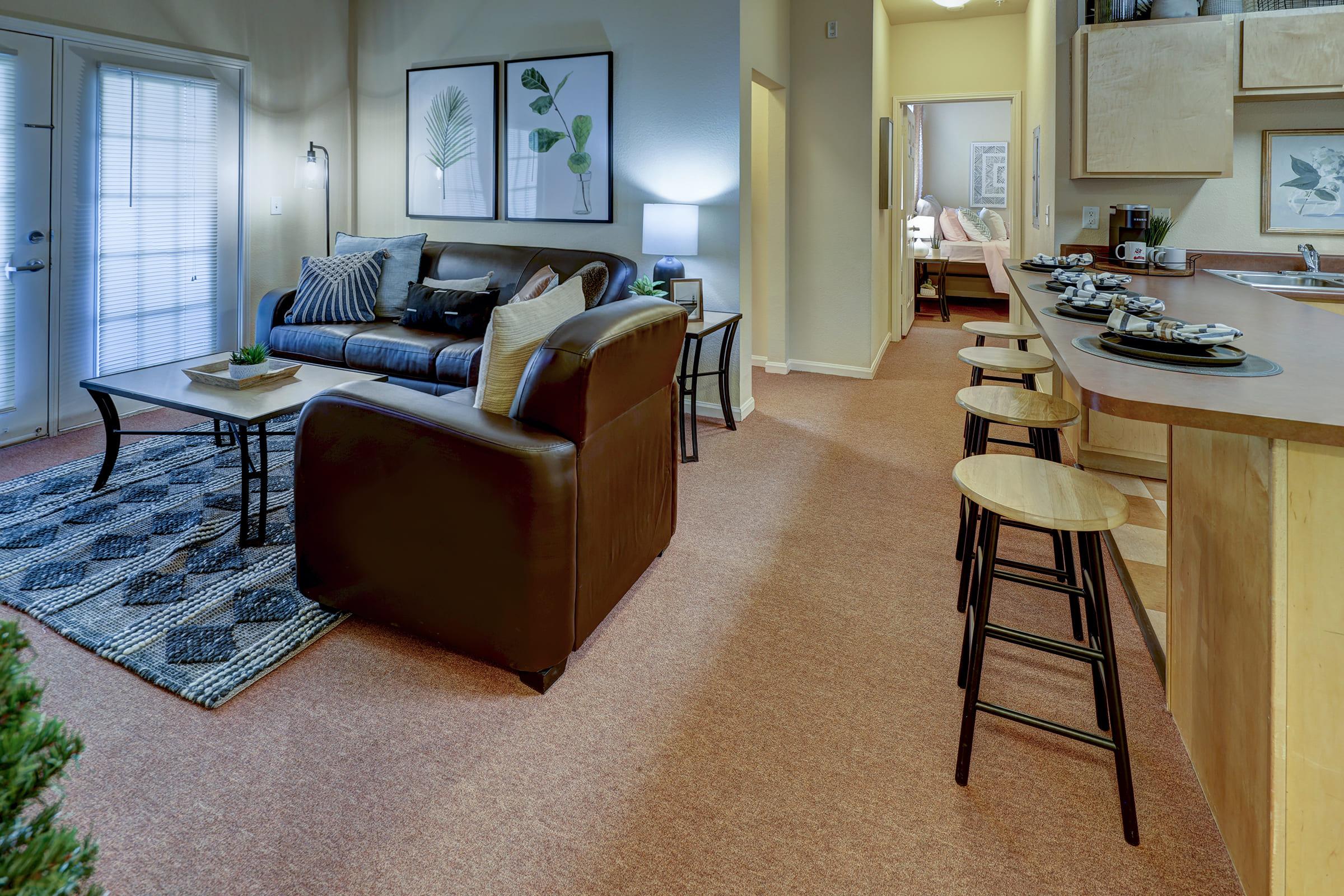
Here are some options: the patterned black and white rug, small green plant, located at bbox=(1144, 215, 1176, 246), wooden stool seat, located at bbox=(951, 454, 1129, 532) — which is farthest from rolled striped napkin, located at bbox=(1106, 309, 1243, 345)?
small green plant, located at bbox=(1144, 215, 1176, 246)

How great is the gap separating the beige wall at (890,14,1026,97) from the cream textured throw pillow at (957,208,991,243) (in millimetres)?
3352

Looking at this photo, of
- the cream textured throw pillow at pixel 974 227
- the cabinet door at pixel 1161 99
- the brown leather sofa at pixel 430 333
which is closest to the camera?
→ the cabinet door at pixel 1161 99

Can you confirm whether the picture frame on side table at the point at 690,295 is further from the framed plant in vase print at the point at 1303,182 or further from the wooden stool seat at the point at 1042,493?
the framed plant in vase print at the point at 1303,182

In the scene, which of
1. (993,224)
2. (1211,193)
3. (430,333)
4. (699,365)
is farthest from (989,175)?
(430,333)

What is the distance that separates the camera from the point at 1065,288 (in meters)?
2.81

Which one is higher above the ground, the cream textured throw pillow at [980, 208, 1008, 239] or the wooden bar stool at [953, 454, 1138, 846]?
the cream textured throw pillow at [980, 208, 1008, 239]

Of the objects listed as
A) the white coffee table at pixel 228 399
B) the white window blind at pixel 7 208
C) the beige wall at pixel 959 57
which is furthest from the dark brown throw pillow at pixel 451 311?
the beige wall at pixel 959 57

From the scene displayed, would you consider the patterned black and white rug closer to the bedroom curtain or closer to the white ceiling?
the white ceiling

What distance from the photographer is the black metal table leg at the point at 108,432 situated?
3193mm

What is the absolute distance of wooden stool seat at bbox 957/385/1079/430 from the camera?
2217 mm

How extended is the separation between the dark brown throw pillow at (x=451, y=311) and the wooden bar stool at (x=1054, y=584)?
307 centimetres

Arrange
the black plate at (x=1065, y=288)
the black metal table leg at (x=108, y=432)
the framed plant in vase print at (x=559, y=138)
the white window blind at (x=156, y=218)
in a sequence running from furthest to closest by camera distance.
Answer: the framed plant in vase print at (x=559, y=138) < the white window blind at (x=156, y=218) < the black metal table leg at (x=108, y=432) < the black plate at (x=1065, y=288)

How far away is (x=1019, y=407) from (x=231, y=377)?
2.85 metres

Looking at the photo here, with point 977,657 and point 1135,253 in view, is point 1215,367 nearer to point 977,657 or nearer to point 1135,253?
point 977,657
